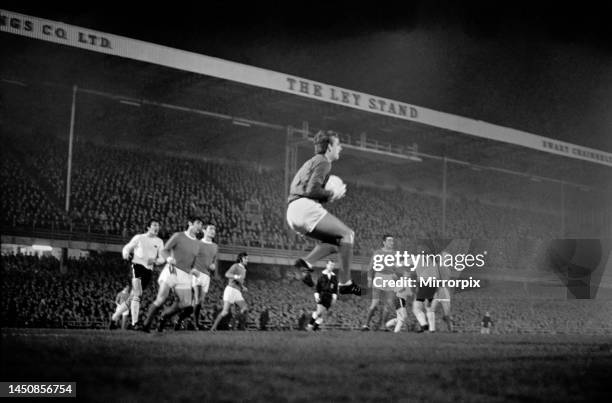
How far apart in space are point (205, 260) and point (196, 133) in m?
16.3

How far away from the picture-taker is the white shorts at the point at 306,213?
6.91 meters

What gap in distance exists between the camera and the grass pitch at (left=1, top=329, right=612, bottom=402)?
377 cm

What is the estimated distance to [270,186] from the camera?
27.7m

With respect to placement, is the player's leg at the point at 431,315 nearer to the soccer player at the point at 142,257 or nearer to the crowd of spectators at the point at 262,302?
the crowd of spectators at the point at 262,302

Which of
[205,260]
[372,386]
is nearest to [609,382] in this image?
[372,386]

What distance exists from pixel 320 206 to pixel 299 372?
2748 mm

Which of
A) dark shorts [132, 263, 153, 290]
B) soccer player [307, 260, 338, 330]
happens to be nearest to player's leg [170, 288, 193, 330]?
dark shorts [132, 263, 153, 290]

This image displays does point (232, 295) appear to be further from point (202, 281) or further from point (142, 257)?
point (142, 257)

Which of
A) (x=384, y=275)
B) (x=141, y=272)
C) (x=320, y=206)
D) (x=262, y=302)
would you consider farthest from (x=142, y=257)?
(x=262, y=302)

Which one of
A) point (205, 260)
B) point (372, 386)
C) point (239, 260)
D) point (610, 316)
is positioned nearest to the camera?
point (372, 386)

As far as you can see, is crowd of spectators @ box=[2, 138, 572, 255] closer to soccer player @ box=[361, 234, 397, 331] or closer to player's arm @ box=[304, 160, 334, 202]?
soccer player @ box=[361, 234, 397, 331]

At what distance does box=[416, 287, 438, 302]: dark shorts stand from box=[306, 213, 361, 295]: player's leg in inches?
232

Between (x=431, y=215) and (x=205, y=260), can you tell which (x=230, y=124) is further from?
(x=205, y=260)

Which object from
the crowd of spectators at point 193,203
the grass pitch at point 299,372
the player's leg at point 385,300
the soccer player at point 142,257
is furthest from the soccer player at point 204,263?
the crowd of spectators at point 193,203
